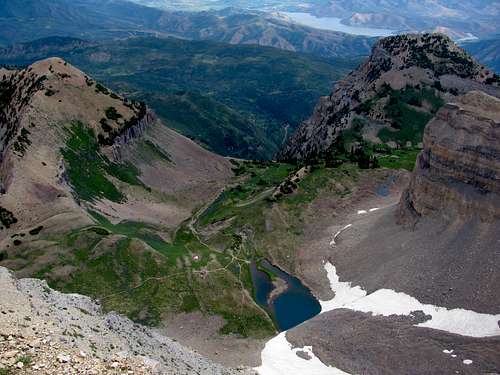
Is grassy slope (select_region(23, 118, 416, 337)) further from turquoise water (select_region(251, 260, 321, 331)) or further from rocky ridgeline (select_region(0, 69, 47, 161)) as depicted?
rocky ridgeline (select_region(0, 69, 47, 161))

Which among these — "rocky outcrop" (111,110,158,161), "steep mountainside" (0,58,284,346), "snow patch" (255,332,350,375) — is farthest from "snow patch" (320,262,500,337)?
"rocky outcrop" (111,110,158,161)

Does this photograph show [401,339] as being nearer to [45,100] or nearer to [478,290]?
[478,290]

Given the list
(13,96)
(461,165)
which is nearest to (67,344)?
(461,165)

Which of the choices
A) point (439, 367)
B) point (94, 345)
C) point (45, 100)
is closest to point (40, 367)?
point (94, 345)

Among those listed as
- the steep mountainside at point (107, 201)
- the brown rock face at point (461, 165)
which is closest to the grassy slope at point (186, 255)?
the steep mountainside at point (107, 201)

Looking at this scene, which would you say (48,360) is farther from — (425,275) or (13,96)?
(13,96)

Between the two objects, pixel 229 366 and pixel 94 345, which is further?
pixel 229 366
